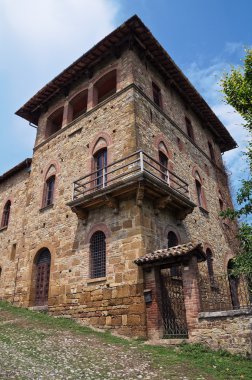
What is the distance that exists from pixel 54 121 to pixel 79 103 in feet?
7.01

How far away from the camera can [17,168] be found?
18.7m

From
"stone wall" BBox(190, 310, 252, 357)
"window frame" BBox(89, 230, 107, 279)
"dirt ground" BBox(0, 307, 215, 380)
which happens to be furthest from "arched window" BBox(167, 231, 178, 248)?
"dirt ground" BBox(0, 307, 215, 380)

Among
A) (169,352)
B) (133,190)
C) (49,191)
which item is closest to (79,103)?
(49,191)

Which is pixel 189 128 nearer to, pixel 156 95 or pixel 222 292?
pixel 156 95

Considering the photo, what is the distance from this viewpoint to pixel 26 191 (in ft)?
57.6

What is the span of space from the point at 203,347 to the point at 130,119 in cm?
849

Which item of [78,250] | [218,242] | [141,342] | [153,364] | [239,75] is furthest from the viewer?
[218,242]

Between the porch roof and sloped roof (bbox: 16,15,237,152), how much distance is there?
1004 cm

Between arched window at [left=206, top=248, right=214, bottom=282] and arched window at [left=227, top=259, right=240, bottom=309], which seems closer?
arched window at [left=206, top=248, right=214, bottom=282]

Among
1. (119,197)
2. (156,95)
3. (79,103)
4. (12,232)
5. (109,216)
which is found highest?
(79,103)

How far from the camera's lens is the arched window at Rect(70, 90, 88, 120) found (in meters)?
16.6

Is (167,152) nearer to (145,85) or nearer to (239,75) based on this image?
(145,85)

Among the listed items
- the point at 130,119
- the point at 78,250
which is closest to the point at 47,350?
the point at 78,250

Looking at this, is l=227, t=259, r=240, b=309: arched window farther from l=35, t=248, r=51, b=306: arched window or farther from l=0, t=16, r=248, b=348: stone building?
l=35, t=248, r=51, b=306: arched window
